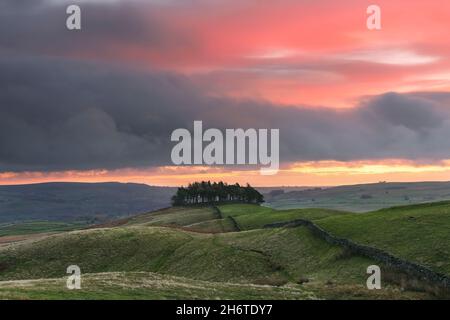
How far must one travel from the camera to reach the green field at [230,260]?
1740 inches

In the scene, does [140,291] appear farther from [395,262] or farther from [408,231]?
[408,231]

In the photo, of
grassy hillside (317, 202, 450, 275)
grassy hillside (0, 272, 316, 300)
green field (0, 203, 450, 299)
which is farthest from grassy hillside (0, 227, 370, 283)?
grassy hillside (0, 272, 316, 300)

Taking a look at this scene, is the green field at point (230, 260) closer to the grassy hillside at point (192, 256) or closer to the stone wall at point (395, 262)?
the grassy hillside at point (192, 256)

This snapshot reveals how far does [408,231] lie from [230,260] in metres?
26.7

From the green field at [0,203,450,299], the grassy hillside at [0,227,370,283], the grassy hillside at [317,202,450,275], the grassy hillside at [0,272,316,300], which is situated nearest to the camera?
the grassy hillside at [0,272,316,300]

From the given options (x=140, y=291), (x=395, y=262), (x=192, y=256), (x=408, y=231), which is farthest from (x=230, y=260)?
(x=140, y=291)

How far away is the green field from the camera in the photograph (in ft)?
145

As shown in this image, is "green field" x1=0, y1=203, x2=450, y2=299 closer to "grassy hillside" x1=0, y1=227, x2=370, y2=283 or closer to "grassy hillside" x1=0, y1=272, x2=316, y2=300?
"grassy hillside" x1=0, y1=272, x2=316, y2=300

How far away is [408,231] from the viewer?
218ft

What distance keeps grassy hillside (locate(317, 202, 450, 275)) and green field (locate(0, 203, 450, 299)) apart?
0.12 meters

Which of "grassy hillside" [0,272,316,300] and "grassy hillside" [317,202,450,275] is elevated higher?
"grassy hillside" [317,202,450,275]
